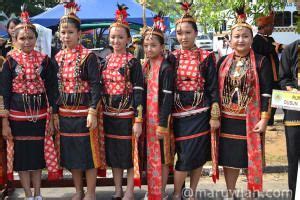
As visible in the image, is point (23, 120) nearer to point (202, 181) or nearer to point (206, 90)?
point (206, 90)

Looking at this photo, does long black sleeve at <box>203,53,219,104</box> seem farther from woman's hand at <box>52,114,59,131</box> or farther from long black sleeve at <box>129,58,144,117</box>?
woman's hand at <box>52,114,59,131</box>

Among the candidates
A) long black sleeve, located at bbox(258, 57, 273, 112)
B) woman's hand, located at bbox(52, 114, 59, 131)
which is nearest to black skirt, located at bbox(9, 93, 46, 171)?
woman's hand, located at bbox(52, 114, 59, 131)

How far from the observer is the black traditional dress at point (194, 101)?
447cm

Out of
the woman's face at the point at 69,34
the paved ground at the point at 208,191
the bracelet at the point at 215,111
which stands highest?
the woman's face at the point at 69,34

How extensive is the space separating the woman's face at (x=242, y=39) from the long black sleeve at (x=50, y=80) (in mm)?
1814

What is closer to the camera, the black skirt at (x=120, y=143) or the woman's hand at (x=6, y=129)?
the woman's hand at (x=6, y=129)

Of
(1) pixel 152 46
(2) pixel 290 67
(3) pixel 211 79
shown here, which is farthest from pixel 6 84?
(2) pixel 290 67

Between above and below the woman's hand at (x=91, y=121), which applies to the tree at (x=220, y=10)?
above

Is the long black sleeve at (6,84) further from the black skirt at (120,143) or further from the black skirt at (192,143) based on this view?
the black skirt at (192,143)

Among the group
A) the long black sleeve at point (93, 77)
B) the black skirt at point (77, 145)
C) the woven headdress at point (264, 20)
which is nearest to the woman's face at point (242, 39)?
the long black sleeve at point (93, 77)

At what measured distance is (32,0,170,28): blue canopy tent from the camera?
1275cm

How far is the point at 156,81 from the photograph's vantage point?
Answer: 14.9ft

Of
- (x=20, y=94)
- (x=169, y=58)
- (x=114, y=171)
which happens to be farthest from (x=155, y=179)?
(x=20, y=94)

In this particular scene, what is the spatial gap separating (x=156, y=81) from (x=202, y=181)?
1868 mm
